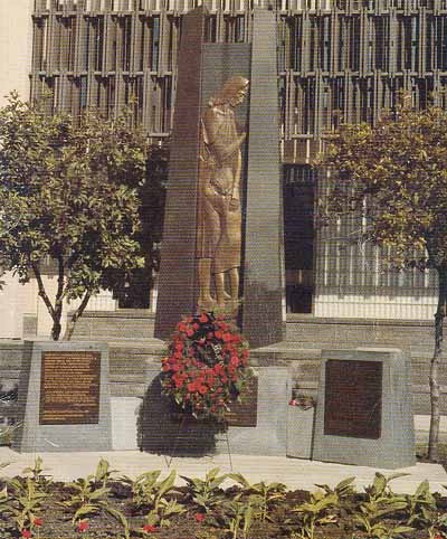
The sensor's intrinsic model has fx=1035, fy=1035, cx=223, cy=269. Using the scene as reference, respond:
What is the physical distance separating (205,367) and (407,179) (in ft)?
20.4

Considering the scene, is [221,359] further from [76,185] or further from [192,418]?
[76,185]

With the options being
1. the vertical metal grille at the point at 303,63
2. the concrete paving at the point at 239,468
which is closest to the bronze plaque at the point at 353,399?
the concrete paving at the point at 239,468

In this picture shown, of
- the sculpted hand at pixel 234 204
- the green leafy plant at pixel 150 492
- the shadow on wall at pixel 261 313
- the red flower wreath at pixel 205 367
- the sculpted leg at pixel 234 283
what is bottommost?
the green leafy plant at pixel 150 492

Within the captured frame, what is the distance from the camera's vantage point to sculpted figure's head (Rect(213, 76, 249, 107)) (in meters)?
17.6

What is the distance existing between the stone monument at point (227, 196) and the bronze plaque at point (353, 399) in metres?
2.23

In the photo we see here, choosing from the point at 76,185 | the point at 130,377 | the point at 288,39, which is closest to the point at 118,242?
the point at 76,185

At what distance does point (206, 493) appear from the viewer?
10.8 m

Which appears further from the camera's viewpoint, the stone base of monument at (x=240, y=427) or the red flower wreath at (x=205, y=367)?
the stone base of monument at (x=240, y=427)

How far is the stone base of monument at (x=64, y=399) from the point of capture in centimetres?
1545

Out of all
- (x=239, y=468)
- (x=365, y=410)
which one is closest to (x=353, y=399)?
(x=365, y=410)

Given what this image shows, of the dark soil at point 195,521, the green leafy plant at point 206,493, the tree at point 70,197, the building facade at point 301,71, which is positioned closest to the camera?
the dark soil at point 195,521

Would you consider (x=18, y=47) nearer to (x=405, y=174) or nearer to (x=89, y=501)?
(x=405, y=174)

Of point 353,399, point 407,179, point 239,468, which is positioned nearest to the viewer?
point 239,468

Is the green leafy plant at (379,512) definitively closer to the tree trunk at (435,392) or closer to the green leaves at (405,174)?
the tree trunk at (435,392)
